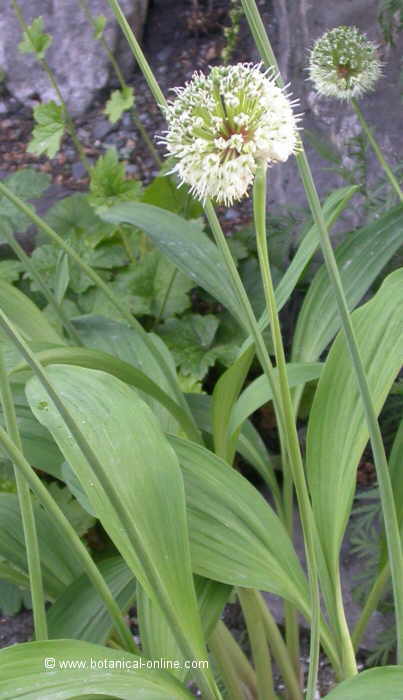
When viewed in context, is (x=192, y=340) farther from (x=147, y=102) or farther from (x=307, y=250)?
(x=147, y=102)

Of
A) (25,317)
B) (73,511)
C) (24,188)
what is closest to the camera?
(25,317)

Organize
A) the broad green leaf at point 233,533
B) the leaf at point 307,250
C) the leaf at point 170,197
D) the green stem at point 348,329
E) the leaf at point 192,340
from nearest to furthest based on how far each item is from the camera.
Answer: the green stem at point 348,329 → the broad green leaf at point 233,533 → the leaf at point 307,250 → the leaf at point 192,340 → the leaf at point 170,197

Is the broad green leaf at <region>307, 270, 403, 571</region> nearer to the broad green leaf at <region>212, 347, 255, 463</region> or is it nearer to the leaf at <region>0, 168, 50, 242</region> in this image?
the broad green leaf at <region>212, 347, 255, 463</region>

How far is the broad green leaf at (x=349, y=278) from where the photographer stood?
1.45 m

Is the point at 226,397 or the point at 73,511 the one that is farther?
the point at 73,511

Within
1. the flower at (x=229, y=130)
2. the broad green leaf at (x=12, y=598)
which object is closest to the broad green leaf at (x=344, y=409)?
the flower at (x=229, y=130)

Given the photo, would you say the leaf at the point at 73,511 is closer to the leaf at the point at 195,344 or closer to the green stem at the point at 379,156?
the leaf at the point at 195,344

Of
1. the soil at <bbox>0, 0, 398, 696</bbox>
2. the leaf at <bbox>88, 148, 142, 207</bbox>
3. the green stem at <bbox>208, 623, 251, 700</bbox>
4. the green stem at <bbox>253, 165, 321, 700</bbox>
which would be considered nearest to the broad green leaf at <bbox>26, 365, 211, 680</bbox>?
the green stem at <bbox>253, 165, 321, 700</bbox>

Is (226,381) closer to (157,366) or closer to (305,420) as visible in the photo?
(157,366)

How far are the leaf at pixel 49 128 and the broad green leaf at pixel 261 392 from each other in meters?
1.12

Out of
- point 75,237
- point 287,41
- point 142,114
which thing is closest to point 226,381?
point 75,237

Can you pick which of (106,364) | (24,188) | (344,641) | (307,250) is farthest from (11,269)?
→ (344,641)

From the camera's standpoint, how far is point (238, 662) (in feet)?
4.85

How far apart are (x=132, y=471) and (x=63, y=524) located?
0.13 m
